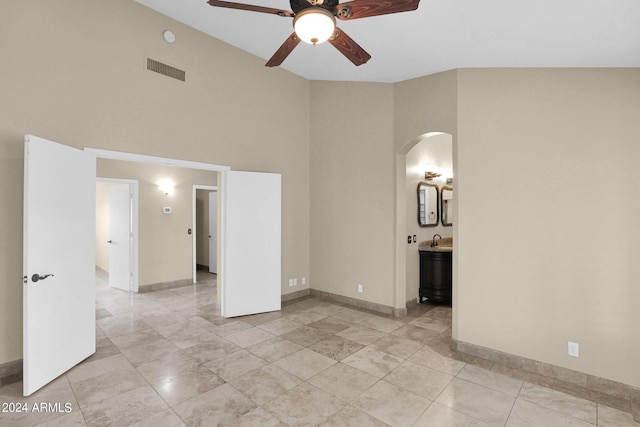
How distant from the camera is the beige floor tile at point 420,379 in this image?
9.16 feet

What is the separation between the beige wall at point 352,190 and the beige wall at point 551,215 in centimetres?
132

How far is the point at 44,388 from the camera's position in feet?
9.00

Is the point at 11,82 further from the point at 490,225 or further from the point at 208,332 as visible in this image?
the point at 490,225

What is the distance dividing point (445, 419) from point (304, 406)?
3.58 feet

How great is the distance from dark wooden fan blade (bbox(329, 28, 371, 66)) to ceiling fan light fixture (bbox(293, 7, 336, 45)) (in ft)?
0.47

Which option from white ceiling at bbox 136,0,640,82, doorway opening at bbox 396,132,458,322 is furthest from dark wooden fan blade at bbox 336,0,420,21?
doorway opening at bbox 396,132,458,322

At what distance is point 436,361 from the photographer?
11.0 feet

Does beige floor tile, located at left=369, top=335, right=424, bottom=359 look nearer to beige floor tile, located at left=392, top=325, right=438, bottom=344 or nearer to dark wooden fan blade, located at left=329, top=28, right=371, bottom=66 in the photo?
beige floor tile, located at left=392, top=325, right=438, bottom=344

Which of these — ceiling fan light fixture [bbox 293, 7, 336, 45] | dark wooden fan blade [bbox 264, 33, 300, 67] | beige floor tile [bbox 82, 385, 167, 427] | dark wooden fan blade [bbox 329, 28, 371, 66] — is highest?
dark wooden fan blade [bbox 264, 33, 300, 67]

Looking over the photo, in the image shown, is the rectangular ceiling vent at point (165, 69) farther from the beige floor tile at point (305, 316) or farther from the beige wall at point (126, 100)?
the beige floor tile at point (305, 316)

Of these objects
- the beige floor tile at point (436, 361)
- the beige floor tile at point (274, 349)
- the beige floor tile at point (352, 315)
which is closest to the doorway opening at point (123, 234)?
the beige floor tile at point (274, 349)

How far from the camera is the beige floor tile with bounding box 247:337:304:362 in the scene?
11.2 ft

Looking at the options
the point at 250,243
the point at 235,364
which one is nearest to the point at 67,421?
the point at 235,364

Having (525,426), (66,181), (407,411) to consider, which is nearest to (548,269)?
(525,426)
